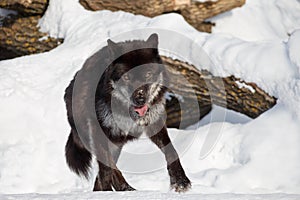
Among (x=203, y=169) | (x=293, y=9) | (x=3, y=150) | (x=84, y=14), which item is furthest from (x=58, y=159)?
(x=293, y=9)

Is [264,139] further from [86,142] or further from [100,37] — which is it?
[100,37]

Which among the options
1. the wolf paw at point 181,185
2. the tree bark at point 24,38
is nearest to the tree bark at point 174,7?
the tree bark at point 24,38

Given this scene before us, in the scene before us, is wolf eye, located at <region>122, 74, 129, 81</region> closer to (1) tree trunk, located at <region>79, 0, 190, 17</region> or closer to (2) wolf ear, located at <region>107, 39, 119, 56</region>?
(2) wolf ear, located at <region>107, 39, 119, 56</region>

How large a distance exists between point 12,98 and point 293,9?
5672 mm

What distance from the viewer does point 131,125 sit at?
543 centimetres

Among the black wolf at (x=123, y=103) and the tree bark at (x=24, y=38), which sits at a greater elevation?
the black wolf at (x=123, y=103)

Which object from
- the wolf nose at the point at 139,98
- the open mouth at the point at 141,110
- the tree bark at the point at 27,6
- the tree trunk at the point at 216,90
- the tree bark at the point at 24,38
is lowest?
the tree bark at the point at 24,38

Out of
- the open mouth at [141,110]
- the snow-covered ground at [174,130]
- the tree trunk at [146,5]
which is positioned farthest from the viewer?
the tree trunk at [146,5]

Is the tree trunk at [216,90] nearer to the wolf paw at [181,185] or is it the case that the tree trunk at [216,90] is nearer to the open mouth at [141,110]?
the wolf paw at [181,185]

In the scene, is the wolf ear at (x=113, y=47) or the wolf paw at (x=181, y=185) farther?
the wolf paw at (x=181, y=185)

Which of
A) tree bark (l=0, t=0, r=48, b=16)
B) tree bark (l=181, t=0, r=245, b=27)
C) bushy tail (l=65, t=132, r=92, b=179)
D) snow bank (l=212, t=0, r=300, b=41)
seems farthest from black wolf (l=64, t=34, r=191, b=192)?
snow bank (l=212, t=0, r=300, b=41)

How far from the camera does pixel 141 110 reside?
538 cm

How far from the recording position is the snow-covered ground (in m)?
6.44

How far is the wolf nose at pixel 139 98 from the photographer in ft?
16.7
